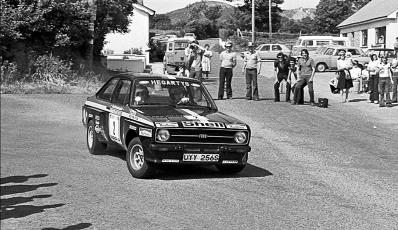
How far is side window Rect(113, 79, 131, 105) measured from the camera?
9950 millimetres

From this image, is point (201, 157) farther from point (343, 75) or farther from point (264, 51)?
point (264, 51)

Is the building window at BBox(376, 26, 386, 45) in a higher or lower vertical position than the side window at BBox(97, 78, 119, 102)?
higher

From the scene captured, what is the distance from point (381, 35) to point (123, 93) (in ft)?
131

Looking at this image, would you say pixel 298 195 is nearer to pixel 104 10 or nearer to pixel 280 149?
pixel 280 149

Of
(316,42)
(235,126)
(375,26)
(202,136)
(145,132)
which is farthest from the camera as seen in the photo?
(375,26)

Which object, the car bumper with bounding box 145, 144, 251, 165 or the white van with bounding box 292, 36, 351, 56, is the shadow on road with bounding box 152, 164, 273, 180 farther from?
the white van with bounding box 292, 36, 351, 56

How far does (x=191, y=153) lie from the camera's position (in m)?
8.85

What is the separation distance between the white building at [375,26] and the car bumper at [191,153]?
37733mm

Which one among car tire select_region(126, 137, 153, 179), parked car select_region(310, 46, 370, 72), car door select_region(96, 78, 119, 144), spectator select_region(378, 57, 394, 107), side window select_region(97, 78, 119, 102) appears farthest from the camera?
parked car select_region(310, 46, 370, 72)

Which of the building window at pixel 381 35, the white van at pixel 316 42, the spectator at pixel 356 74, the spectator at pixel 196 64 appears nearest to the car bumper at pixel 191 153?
the spectator at pixel 196 64

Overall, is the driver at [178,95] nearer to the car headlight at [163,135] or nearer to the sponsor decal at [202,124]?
the sponsor decal at [202,124]

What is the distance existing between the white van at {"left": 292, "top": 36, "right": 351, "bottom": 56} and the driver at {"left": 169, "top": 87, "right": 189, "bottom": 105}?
34.3m

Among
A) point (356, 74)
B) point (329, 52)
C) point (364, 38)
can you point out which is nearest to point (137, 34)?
point (364, 38)

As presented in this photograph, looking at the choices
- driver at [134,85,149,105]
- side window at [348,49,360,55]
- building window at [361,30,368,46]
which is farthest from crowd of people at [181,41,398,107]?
building window at [361,30,368,46]
